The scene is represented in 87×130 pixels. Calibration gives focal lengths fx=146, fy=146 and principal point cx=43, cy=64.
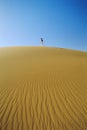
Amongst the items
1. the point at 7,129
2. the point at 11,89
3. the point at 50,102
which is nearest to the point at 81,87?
the point at 50,102

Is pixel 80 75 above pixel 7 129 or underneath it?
above

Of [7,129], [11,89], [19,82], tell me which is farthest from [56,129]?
[19,82]

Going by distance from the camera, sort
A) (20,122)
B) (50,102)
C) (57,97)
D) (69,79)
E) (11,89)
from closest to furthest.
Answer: (20,122) < (50,102) < (57,97) < (11,89) < (69,79)

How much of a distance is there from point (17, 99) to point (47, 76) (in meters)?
3.57

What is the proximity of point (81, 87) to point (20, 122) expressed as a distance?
4.20 m

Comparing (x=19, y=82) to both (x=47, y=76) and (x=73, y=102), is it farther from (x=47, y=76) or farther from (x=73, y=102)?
(x=73, y=102)

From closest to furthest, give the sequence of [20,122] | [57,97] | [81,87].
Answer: [20,122] < [57,97] < [81,87]

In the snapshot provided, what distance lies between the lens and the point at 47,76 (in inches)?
380

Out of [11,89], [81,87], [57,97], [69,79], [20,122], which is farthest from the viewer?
[69,79]

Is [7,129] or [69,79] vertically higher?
[69,79]

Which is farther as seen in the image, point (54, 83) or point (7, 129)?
point (54, 83)

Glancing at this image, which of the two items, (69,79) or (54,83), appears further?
(69,79)

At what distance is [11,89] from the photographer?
751 cm

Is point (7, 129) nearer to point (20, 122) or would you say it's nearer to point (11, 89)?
point (20, 122)
